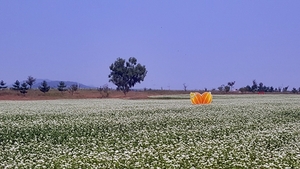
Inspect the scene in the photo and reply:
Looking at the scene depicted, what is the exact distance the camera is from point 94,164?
1091cm

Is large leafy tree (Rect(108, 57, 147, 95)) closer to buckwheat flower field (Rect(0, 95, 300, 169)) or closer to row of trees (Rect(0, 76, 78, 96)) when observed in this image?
row of trees (Rect(0, 76, 78, 96))

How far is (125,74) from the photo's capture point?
106688 mm

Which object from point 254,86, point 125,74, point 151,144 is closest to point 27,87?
point 125,74

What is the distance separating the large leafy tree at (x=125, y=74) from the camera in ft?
350

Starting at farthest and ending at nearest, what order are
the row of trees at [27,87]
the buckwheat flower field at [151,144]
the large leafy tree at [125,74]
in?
1. the large leafy tree at [125,74]
2. the row of trees at [27,87]
3. the buckwheat flower field at [151,144]

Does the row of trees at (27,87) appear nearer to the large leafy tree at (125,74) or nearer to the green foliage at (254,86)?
the large leafy tree at (125,74)

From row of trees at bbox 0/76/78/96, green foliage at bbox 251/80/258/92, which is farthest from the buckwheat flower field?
green foliage at bbox 251/80/258/92

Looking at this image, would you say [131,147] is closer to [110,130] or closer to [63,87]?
[110,130]

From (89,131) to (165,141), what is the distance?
4.79 meters

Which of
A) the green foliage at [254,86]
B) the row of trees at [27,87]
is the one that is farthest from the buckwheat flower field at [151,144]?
the green foliage at [254,86]

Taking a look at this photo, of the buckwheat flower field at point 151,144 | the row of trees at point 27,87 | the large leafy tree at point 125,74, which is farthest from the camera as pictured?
the large leafy tree at point 125,74

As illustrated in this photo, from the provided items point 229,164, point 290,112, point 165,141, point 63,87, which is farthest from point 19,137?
point 63,87

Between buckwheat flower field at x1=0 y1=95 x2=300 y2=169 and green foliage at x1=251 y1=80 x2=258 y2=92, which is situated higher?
green foliage at x1=251 y1=80 x2=258 y2=92

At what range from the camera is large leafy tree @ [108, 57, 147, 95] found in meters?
107
